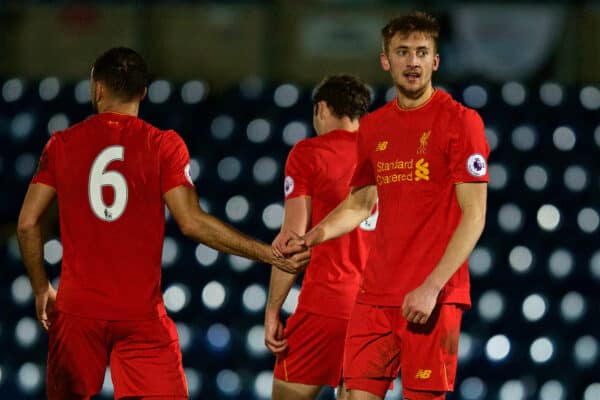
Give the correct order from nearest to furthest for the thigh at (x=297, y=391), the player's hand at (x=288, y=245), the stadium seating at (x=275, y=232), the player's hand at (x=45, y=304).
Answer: the player's hand at (x=45, y=304) → the player's hand at (x=288, y=245) → the thigh at (x=297, y=391) → the stadium seating at (x=275, y=232)

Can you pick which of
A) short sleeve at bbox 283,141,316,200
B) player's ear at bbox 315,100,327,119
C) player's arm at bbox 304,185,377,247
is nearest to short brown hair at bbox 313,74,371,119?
player's ear at bbox 315,100,327,119

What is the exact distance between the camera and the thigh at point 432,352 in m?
3.64

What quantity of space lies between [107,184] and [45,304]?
20.5 inches

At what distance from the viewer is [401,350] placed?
3.74 meters

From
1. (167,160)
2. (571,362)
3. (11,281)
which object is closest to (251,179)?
(11,281)

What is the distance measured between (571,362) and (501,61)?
91.5 inches

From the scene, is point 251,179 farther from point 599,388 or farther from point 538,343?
point 599,388

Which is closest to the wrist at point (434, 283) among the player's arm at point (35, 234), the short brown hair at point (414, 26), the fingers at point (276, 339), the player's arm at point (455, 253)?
the player's arm at point (455, 253)

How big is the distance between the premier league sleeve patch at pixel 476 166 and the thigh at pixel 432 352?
0.43 meters

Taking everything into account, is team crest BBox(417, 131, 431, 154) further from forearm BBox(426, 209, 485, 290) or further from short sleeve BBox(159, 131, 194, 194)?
short sleeve BBox(159, 131, 194, 194)

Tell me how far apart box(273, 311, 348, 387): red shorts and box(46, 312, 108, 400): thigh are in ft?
3.24

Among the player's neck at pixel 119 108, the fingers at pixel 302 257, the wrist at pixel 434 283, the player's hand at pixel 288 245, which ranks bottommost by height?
the wrist at pixel 434 283

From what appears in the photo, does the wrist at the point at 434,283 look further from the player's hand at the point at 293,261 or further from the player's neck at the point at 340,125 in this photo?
the player's neck at the point at 340,125

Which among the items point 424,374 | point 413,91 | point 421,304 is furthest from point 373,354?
point 413,91
